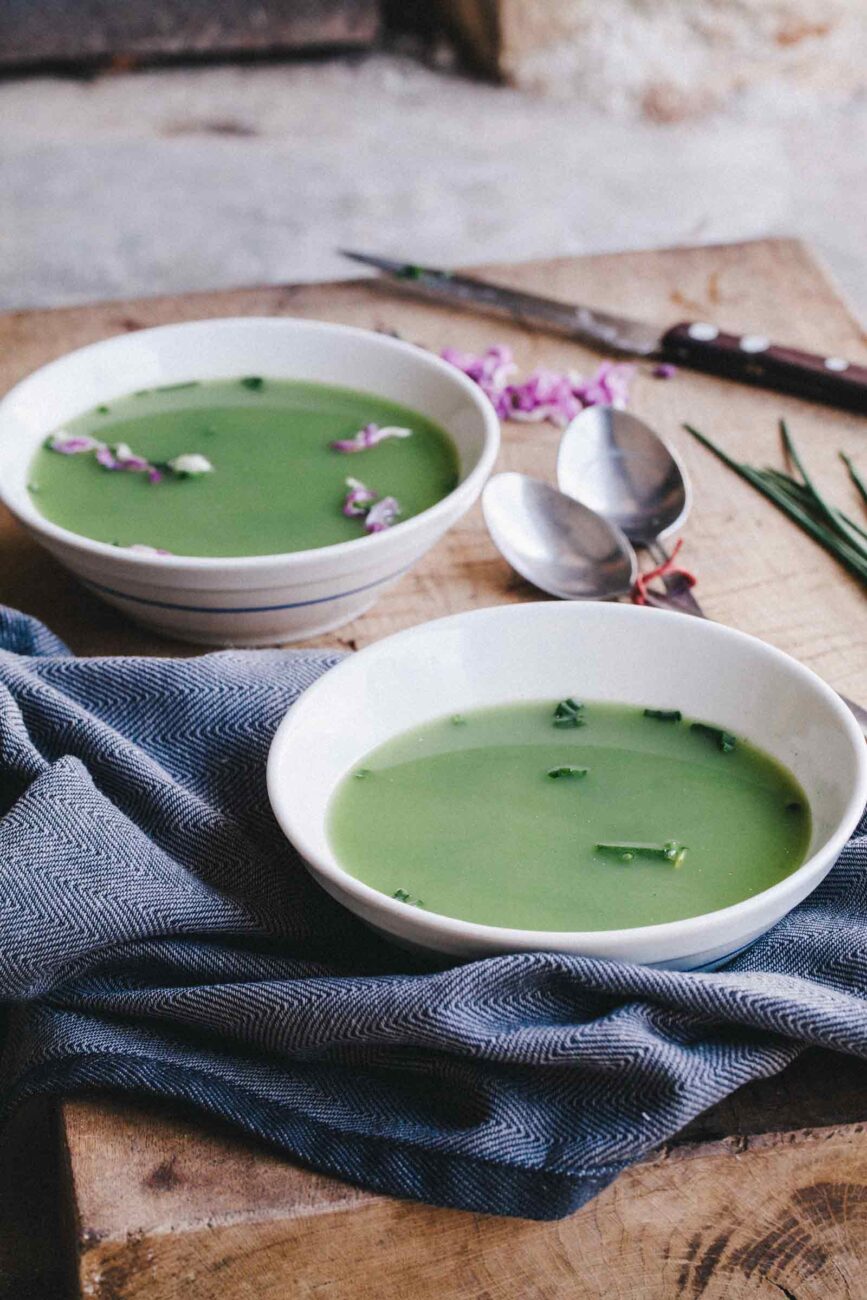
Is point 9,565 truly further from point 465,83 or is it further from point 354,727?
point 465,83

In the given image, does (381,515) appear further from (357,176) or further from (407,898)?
(357,176)

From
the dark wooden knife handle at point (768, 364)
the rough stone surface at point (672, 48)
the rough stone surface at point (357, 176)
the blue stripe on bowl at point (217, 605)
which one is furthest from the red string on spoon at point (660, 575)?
the rough stone surface at point (672, 48)

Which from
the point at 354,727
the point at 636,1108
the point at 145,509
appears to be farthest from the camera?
the point at 145,509

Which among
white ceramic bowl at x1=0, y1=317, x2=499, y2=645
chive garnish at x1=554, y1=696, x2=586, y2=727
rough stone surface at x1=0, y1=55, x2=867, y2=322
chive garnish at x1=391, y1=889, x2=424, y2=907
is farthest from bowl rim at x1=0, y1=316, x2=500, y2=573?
rough stone surface at x1=0, y1=55, x2=867, y2=322

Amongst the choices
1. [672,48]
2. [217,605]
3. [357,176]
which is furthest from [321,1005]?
[672,48]

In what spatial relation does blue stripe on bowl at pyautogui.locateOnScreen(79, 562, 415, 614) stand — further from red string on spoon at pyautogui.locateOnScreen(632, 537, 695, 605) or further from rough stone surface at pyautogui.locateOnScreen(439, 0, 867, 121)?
rough stone surface at pyautogui.locateOnScreen(439, 0, 867, 121)

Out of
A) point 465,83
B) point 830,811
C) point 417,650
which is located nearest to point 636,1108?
point 830,811

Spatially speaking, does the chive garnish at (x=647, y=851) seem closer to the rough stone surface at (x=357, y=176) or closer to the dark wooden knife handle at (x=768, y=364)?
the dark wooden knife handle at (x=768, y=364)
